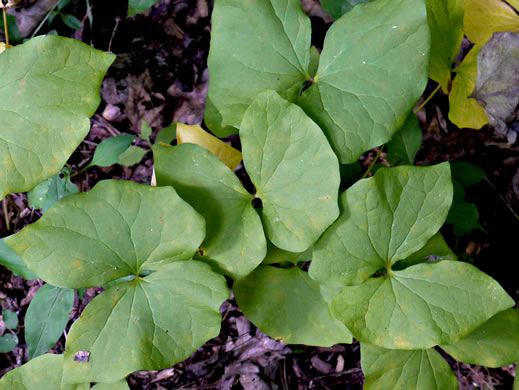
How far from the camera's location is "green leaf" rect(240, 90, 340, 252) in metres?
1.45

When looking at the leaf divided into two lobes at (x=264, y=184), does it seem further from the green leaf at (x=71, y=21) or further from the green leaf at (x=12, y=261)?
the green leaf at (x=71, y=21)


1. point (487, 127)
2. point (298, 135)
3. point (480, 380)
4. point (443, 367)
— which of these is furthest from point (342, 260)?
point (487, 127)

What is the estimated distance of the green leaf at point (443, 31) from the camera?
1.61m

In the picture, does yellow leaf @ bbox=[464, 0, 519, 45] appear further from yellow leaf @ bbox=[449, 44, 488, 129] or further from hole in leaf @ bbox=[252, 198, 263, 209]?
hole in leaf @ bbox=[252, 198, 263, 209]

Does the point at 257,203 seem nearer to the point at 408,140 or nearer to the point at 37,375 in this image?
the point at 408,140

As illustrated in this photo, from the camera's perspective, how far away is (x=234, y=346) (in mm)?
2174

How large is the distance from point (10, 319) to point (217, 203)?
4.52 feet

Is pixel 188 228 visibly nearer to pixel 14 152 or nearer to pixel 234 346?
pixel 14 152

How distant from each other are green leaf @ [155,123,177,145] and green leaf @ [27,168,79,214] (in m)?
0.43

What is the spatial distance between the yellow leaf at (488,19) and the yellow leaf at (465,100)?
76 mm

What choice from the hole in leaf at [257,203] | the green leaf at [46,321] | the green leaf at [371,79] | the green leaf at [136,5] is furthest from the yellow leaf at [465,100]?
the green leaf at [46,321]

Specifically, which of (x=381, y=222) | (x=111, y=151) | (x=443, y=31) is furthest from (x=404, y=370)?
(x=111, y=151)

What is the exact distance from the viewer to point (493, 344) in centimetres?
162

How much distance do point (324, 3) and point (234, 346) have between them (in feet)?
5.48
